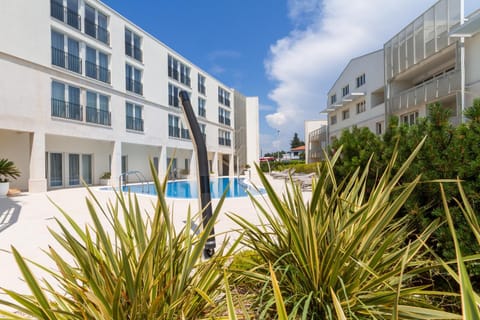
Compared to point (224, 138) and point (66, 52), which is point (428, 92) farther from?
point (224, 138)

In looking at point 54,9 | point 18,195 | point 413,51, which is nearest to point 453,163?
point 18,195

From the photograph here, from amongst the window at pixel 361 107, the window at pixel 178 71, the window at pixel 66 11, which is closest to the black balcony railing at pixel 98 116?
the window at pixel 66 11

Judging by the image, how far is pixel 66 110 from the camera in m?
18.8

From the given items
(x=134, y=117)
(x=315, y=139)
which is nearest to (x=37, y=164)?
(x=134, y=117)

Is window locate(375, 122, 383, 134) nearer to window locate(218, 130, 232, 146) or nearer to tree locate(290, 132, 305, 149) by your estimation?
window locate(218, 130, 232, 146)

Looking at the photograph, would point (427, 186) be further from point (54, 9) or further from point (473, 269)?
point (54, 9)

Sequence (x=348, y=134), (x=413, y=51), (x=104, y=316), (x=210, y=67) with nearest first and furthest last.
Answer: (x=104, y=316) → (x=348, y=134) → (x=413, y=51) → (x=210, y=67)

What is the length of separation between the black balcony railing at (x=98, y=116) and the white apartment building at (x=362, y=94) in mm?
17668

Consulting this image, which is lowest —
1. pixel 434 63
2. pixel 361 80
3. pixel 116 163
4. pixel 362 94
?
pixel 116 163

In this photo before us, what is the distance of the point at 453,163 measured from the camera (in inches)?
113

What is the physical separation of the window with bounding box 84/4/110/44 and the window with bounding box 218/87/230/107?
19.3 metres

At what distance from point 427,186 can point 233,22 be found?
A: 20.0 metres

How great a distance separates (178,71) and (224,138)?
1256 centimetres

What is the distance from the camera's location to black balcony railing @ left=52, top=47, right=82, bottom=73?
1814cm
